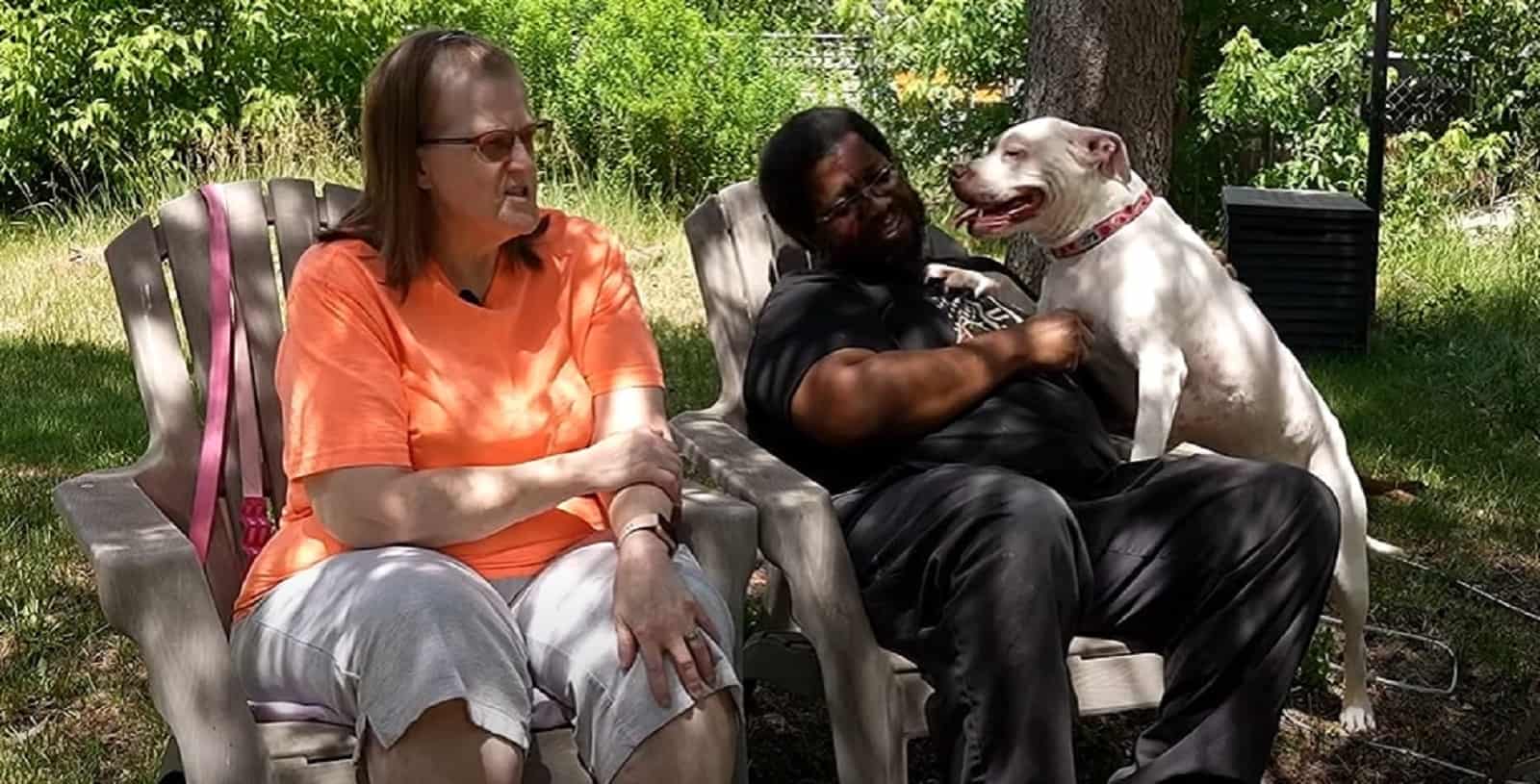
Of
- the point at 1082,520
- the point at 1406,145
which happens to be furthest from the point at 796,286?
the point at 1406,145

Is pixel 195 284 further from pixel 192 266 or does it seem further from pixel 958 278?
pixel 958 278

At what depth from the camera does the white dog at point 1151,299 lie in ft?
11.4

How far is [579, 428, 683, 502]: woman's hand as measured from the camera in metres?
2.74

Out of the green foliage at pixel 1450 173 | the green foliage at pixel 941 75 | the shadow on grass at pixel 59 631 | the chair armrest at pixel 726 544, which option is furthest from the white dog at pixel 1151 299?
the green foliage at pixel 941 75

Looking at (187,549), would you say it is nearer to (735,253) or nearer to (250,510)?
(250,510)

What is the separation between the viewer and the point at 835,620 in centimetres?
292

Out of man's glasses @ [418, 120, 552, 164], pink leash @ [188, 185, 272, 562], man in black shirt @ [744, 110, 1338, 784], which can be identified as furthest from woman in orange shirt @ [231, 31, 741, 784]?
man in black shirt @ [744, 110, 1338, 784]

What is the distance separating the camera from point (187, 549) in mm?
2486

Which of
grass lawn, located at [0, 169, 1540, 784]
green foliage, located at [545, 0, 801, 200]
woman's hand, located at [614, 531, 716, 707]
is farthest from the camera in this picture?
green foliage, located at [545, 0, 801, 200]

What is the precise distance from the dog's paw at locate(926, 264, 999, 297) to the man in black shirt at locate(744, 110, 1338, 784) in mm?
32

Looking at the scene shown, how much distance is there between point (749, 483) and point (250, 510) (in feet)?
2.86

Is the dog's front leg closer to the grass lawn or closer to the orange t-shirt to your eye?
the grass lawn

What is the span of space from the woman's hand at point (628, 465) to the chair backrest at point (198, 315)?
78cm

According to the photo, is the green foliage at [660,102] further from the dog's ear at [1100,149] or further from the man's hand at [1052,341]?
the man's hand at [1052,341]
